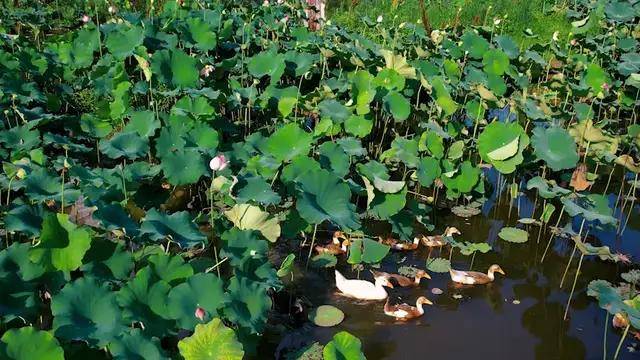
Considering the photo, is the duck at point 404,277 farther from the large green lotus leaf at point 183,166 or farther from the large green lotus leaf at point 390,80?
the large green lotus leaf at point 390,80

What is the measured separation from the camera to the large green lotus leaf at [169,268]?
205cm

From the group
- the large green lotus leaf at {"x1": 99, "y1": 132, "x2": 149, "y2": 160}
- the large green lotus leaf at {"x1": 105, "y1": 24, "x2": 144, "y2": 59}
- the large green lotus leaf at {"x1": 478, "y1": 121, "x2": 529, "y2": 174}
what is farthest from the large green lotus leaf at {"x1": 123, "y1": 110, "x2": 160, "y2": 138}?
the large green lotus leaf at {"x1": 478, "y1": 121, "x2": 529, "y2": 174}

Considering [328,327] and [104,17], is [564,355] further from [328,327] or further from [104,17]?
[104,17]

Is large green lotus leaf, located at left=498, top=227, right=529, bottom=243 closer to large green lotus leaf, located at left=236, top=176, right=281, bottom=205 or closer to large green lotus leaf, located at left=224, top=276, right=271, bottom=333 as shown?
large green lotus leaf, located at left=236, top=176, right=281, bottom=205

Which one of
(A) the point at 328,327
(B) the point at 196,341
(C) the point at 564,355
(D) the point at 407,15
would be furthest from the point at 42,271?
Result: (D) the point at 407,15

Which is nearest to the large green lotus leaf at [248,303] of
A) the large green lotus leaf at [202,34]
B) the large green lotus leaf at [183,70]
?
the large green lotus leaf at [183,70]

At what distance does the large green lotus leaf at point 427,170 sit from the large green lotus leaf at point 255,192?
1086 mm

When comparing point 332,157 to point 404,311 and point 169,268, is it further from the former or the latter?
point 169,268

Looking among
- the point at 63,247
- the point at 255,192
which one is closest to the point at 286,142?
the point at 255,192

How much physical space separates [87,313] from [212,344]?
0.41m

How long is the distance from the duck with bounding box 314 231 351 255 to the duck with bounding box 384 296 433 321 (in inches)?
18.6

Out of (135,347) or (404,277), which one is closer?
(135,347)

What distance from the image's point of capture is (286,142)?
10.4ft

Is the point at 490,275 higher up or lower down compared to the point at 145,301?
lower down
